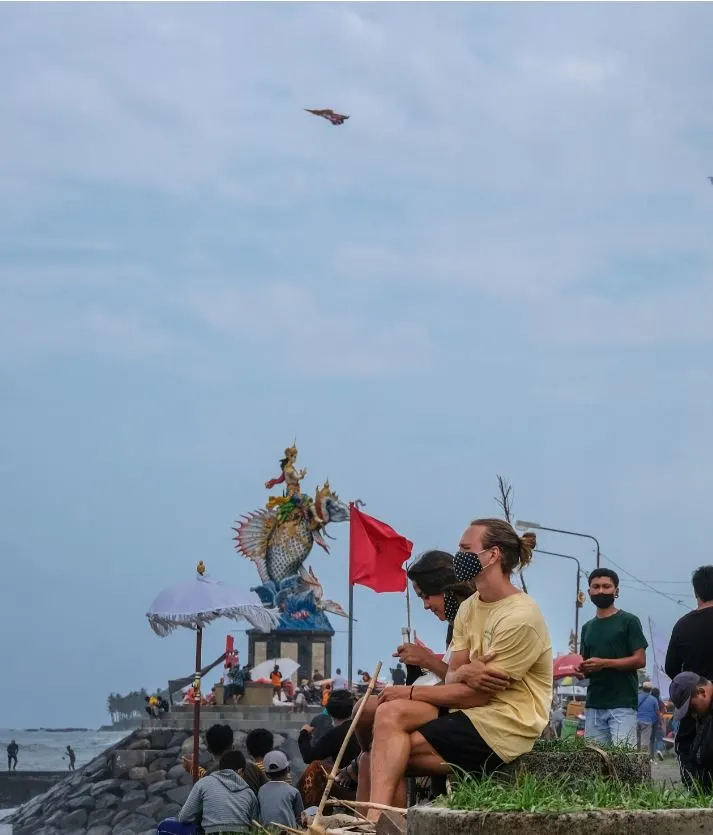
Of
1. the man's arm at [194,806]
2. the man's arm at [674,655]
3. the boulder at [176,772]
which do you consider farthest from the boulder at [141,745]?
the man's arm at [674,655]

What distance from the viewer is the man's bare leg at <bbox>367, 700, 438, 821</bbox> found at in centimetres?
570

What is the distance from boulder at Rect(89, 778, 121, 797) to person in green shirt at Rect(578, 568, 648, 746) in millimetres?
28617

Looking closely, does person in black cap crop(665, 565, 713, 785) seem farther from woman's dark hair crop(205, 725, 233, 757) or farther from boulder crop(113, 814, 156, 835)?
boulder crop(113, 814, 156, 835)

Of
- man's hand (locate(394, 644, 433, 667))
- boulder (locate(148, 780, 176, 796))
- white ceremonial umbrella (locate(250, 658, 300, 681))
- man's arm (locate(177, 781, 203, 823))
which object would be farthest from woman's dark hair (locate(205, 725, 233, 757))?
white ceremonial umbrella (locate(250, 658, 300, 681))

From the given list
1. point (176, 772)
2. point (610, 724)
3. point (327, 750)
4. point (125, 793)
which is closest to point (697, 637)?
point (610, 724)

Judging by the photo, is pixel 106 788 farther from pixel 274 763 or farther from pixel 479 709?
pixel 479 709

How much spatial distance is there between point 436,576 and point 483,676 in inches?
52.3

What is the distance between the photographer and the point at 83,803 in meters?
35.2

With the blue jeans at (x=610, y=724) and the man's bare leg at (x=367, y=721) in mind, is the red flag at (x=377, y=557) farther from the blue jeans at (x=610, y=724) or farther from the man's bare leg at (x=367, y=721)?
the man's bare leg at (x=367, y=721)

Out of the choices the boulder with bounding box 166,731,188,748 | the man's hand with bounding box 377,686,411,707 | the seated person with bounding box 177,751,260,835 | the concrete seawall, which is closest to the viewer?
the man's hand with bounding box 377,686,411,707

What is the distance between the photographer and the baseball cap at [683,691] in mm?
6738

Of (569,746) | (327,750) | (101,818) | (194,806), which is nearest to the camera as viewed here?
(569,746)

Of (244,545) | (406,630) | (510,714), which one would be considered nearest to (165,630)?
(406,630)

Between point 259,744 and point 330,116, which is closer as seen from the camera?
point 259,744
